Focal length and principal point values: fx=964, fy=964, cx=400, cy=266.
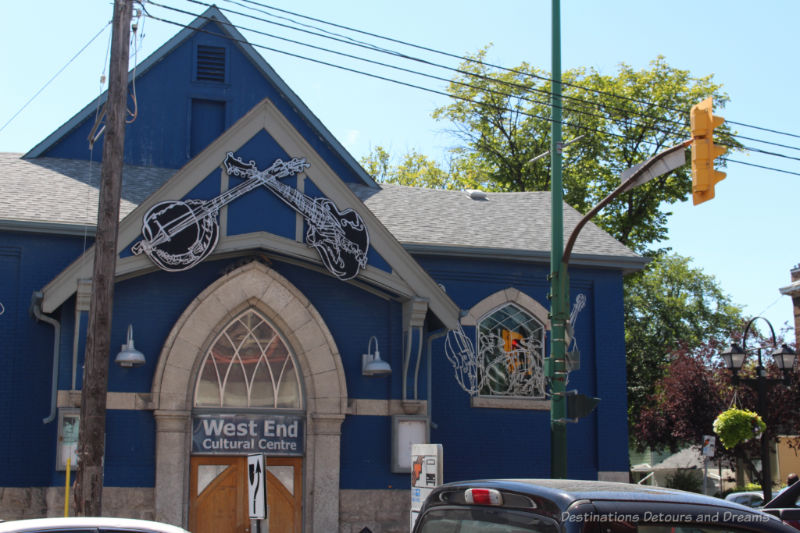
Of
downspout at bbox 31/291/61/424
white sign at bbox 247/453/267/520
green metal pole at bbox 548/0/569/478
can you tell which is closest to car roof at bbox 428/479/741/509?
white sign at bbox 247/453/267/520

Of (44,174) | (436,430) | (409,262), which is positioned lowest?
(436,430)

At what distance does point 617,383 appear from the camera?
798 inches

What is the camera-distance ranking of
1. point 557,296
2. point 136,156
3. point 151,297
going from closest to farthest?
point 557,296 < point 151,297 < point 136,156

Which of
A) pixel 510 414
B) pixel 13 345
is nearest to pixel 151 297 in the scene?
pixel 13 345

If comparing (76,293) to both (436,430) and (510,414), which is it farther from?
(510,414)

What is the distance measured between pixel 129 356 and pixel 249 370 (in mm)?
2225

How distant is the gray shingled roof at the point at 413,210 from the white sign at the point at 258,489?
8.22 m

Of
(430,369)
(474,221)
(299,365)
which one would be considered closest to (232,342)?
(299,365)

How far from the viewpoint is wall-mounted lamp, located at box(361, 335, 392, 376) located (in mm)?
16047

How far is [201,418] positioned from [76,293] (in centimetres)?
283

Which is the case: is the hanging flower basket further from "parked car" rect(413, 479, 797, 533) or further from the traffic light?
"parked car" rect(413, 479, 797, 533)

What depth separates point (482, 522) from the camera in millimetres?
5105

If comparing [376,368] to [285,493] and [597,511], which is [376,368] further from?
[597,511]

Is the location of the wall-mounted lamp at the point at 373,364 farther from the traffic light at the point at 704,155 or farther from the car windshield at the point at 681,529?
the car windshield at the point at 681,529
